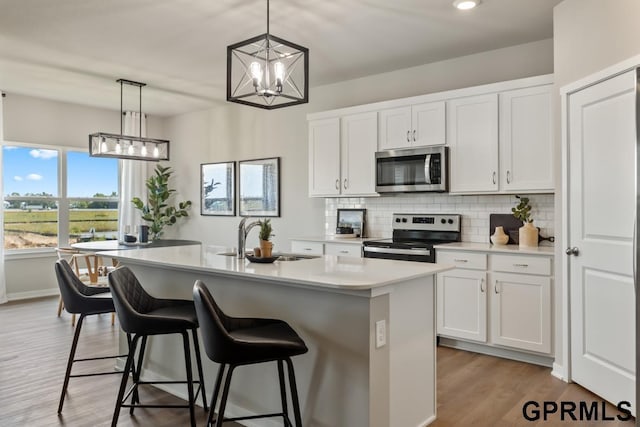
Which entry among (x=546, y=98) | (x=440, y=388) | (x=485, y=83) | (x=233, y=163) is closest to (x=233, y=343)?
(x=440, y=388)

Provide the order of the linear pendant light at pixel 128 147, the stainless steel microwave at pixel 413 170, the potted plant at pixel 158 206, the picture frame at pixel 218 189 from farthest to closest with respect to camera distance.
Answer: the potted plant at pixel 158 206, the picture frame at pixel 218 189, the linear pendant light at pixel 128 147, the stainless steel microwave at pixel 413 170

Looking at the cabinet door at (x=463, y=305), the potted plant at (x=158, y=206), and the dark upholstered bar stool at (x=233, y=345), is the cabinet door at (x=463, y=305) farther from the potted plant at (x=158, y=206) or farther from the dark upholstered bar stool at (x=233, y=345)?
the potted plant at (x=158, y=206)

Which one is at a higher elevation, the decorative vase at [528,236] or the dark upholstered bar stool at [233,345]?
the decorative vase at [528,236]

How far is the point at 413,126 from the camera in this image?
4562mm

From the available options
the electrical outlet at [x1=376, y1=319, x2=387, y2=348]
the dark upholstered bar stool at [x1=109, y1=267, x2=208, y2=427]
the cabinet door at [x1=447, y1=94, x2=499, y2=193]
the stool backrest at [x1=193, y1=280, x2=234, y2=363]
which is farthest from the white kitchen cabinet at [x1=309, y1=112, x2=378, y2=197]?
the stool backrest at [x1=193, y1=280, x2=234, y2=363]

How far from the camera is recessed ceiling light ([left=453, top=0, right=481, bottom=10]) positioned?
11.1 feet

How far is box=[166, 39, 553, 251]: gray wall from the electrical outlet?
3101 millimetres

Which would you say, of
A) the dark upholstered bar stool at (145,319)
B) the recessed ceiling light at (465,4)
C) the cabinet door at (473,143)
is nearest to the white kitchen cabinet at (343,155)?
the cabinet door at (473,143)

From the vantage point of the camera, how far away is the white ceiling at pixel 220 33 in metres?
3.52

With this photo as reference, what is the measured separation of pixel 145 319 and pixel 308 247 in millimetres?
2854

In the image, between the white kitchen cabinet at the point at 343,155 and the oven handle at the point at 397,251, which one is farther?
the white kitchen cabinet at the point at 343,155

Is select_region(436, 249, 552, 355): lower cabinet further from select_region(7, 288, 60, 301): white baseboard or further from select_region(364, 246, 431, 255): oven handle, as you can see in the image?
select_region(7, 288, 60, 301): white baseboard

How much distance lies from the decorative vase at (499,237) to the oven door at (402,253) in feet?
1.89

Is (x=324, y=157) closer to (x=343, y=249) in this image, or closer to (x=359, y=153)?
(x=359, y=153)
